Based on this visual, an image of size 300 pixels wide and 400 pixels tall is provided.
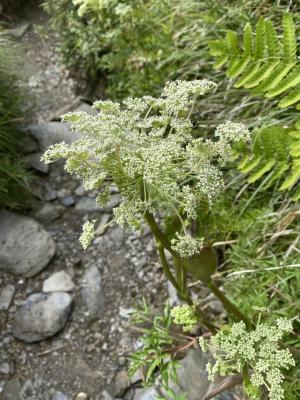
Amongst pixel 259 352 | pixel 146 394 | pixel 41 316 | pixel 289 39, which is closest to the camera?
pixel 259 352

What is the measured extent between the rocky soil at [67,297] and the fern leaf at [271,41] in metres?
1.03

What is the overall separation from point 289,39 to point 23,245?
214 cm

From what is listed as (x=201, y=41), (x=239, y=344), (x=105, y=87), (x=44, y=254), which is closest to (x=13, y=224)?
(x=44, y=254)

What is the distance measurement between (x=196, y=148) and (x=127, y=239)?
7.01ft

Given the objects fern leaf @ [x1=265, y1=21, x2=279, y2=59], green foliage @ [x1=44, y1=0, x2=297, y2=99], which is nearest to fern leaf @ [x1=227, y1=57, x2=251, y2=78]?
fern leaf @ [x1=265, y1=21, x2=279, y2=59]

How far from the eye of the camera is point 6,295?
3.27 m

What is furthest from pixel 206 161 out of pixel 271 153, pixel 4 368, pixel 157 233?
pixel 4 368

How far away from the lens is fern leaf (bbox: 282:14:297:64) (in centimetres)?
197

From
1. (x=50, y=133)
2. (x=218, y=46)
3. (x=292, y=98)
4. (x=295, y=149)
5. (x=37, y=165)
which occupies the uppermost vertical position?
(x=218, y=46)

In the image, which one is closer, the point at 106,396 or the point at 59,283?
the point at 106,396

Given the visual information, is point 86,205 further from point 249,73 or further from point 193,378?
point 249,73

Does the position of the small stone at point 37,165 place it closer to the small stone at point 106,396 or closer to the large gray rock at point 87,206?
the large gray rock at point 87,206

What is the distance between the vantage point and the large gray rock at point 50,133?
3.96 m

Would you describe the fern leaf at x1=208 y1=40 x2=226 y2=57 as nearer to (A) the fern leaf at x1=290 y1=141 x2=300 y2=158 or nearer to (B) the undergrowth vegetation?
(B) the undergrowth vegetation
